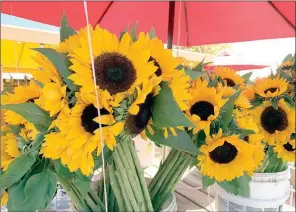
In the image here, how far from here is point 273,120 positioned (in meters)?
0.52

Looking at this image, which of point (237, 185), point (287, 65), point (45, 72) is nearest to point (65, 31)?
point (45, 72)

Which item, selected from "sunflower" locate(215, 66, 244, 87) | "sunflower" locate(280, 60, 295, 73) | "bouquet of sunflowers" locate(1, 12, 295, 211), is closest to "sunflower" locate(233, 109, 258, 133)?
"bouquet of sunflowers" locate(1, 12, 295, 211)

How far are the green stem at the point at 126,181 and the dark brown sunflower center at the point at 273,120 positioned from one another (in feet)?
0.98

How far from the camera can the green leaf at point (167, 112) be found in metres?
0.25

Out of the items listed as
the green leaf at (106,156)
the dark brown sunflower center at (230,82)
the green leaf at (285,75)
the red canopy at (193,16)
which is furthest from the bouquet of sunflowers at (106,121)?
the red canopy at (193,16)

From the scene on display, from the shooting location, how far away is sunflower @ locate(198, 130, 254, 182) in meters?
0.33

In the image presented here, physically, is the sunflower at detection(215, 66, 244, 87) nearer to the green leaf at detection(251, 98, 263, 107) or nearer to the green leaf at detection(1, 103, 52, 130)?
the green leaf at detection(251, 98, 263, 107)

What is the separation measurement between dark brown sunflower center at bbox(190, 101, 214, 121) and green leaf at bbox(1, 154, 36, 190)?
0.59ft

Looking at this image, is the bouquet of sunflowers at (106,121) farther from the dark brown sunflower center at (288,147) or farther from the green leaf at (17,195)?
the dark brown sunflower center at (288,147)

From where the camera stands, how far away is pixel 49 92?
0.24 metres

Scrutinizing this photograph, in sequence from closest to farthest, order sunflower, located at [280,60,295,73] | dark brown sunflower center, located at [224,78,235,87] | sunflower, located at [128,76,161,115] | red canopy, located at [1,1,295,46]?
1. sunflower, located at [128,76,161,115]
2. dark brown sunflower center, located at [224,78,235,87]
3. sunflower, located at [280,60,295,73]
4. red canopy, located at [1,1,295,46]

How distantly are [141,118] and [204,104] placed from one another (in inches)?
4.6

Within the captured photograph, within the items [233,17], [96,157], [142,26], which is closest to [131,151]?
[96,157]

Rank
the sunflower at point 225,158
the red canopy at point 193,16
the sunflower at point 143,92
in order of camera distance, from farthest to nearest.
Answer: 1. the red canopy at point 193,16
2. the sunflower at point 225,158
3. the sunflower at point 143,92
